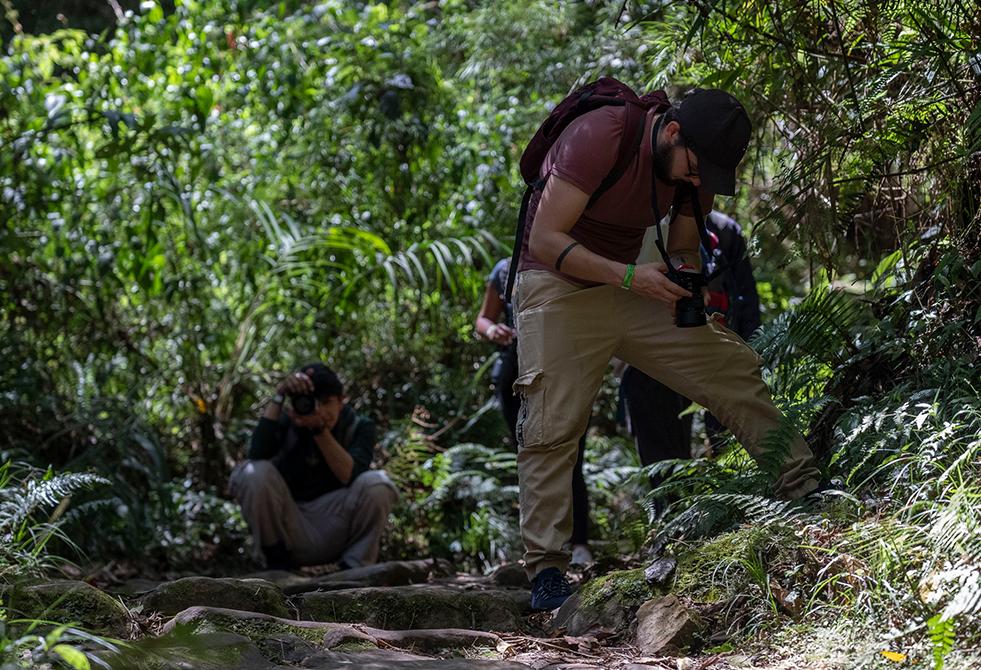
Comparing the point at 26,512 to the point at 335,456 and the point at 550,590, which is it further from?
the point at 550,590

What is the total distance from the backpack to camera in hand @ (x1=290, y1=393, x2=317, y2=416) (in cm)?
216

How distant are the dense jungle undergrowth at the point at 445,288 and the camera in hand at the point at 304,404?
1154mm

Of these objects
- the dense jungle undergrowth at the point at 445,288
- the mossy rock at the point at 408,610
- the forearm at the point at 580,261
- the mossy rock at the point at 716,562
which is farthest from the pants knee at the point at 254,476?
the mossy rock at the point at 716,562

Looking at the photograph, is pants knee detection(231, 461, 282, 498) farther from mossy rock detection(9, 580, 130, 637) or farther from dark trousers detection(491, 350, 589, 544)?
mossy rock detection(9, 580, 130, 637)

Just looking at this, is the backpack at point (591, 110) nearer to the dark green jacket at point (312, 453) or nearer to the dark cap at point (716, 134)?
the dark cap at point (716, 134)

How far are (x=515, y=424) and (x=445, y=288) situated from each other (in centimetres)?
313

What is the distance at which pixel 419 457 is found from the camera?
24.7 feet

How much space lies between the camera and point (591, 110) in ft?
12.7

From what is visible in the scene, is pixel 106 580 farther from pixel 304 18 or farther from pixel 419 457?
pixel 304 18

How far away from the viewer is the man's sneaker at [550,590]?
394 cm

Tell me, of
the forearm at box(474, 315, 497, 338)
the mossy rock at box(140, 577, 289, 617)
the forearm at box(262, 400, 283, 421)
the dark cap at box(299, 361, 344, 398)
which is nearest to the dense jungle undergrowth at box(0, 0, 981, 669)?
the mossy rock at box(140, 577, 289, 617)

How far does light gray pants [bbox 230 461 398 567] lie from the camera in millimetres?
5926

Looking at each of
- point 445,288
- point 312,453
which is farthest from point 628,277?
point 445,288

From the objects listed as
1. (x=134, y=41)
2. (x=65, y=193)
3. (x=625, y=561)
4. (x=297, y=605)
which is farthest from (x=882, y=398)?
(x=134, y=41)
